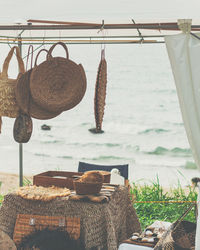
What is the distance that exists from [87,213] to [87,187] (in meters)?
0.22

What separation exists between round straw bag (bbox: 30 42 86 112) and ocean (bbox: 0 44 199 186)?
1348 cm

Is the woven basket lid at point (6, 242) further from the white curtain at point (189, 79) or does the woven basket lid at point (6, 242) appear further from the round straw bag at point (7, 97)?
the white curtain at point (189, 79)

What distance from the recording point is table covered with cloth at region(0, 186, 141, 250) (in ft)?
11.3

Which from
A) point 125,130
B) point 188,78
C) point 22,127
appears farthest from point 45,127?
point 188,78

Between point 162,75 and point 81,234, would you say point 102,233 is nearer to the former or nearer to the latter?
point 81,234

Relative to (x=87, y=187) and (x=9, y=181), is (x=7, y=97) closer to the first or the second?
(x=87, y=187)

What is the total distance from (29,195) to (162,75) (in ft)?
66.3

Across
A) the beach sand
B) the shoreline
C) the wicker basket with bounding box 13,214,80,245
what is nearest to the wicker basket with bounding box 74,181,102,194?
the wicker basket with bounding box 13,214,80,245

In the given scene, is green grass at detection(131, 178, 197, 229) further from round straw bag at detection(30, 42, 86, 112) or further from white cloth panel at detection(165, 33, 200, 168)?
white cloth panel at detection(165, 33, 200, 168)

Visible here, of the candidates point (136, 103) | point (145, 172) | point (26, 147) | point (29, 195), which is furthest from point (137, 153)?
point (29, 195)

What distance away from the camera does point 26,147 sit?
2058 centimetres

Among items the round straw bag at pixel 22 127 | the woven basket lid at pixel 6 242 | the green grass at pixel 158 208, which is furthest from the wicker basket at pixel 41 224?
the green grass at pixel 158 208

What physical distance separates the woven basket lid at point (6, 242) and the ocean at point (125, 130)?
13584 mm

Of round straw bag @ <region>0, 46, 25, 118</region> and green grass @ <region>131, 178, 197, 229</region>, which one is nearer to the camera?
round straw bag @ <region>0, 46, 25, 118</region>
